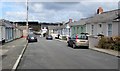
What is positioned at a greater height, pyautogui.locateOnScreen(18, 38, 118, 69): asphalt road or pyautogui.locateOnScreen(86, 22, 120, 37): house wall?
pyautogui.locateOnScreen(86, 22, 120, 37): house wall

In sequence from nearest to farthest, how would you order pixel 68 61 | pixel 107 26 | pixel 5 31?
pixel 68 61
pixel 107 26
pixel 5 31

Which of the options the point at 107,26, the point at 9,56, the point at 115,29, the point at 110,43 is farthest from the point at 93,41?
the point at 9,56

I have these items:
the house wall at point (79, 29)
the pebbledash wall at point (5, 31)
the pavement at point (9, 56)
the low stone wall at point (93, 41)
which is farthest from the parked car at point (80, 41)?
the house wall at point (79, 29)

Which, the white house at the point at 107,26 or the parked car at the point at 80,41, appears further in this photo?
the white house at the point at 107,26

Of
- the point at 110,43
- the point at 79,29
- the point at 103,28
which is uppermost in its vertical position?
the point at 79,29

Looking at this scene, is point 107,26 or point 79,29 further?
point 79,29

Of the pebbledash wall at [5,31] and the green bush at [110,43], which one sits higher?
the pebbledash wall at [5,31]

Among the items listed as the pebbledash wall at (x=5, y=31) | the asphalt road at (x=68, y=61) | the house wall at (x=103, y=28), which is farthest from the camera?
the pebbledash wall at (x=5, y=31)

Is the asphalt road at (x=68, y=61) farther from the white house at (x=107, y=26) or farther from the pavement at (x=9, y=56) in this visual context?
the white house at (x=107, y=26)

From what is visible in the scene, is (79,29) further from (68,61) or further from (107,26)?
(68,61)

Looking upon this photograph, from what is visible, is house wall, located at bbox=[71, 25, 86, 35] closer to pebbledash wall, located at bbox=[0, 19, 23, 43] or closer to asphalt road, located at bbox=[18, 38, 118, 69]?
pebbledash wall, located at bbox=[0, 19, 23, 43]

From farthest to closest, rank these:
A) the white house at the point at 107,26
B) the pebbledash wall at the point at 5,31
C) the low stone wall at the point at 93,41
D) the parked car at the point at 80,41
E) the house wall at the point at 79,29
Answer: the house wall at the point at 79,29, the pebbledash wall at the point at 5,31, the white house at the point at 107,26, the low stone wall at the point at 93,41, the parked car at the point at 80,41

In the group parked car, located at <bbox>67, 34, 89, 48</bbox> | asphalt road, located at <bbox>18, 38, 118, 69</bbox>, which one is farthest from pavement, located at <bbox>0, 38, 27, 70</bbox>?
parked car, located at <bbox>67, 34, 89, 48</bbox>

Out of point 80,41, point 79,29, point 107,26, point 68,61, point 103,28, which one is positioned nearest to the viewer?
point 68,61
